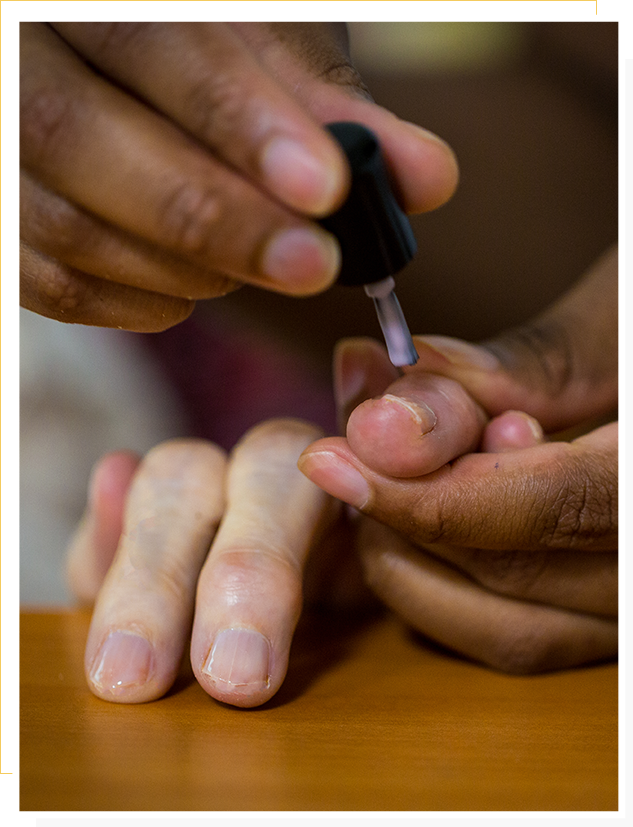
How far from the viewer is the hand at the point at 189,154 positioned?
24 centimetres

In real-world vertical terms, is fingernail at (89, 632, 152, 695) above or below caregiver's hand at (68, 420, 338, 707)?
below

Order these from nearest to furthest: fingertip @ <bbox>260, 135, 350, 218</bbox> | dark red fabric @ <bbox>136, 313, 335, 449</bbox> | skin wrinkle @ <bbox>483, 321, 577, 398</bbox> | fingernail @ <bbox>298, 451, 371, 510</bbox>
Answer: fingertip @ <bbox>260, 135, 350, 218</bbox>
fingernail @ <bbox>298, 451, 371, 510</bbox>
skin wrinkle @ <bbox>483, 321, 577, 398</bbox>
dark red fabric @ <bbox>136, 313, 335, 449</bbox>

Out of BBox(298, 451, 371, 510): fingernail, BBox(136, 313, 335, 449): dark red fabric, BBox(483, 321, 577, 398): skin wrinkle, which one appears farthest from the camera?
BBox(136, 313, 335, 449): dark red fabric

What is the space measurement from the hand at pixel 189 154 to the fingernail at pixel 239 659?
0.17 m

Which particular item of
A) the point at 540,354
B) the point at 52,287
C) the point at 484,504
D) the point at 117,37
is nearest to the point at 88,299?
the point at 52,287

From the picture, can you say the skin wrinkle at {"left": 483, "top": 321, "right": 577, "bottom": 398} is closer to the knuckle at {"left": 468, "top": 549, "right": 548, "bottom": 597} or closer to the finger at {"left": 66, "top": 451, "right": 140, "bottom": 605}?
the knuckle at {"left": 468, "top": 549, "right": 548, "bottom": 597}

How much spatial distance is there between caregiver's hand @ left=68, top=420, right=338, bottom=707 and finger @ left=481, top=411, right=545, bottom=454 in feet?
0.36

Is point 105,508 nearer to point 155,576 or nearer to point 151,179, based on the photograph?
point 155,576

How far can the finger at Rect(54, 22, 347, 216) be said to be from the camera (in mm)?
241

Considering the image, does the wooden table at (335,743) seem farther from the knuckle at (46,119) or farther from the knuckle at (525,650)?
the knuckle at (46,119)

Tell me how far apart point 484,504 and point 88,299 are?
0.74 ft

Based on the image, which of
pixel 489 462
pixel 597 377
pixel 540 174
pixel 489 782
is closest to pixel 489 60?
pixel 540 174

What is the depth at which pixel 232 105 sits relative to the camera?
0.24 m

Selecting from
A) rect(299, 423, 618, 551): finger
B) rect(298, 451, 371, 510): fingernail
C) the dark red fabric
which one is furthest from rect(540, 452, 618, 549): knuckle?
the dark red fabric
